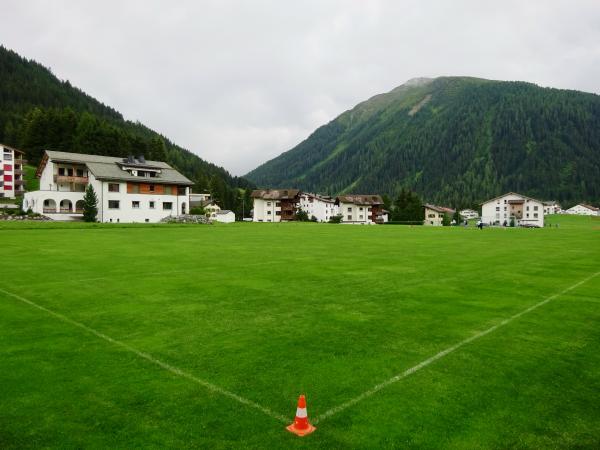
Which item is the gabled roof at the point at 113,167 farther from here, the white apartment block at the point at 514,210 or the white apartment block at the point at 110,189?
the white apartment block at the point at 514,210

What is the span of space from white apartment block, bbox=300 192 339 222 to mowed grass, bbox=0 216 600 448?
490 feet

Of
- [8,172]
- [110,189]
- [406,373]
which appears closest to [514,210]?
[110,189]

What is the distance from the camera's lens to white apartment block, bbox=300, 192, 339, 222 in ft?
545

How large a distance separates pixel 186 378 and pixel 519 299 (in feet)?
36.5

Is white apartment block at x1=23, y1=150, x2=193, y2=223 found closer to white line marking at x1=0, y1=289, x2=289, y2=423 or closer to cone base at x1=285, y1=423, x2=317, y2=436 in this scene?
white line marking at x1=0, y1=289, x2=289, y2=423

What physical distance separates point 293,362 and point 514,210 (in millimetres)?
171133

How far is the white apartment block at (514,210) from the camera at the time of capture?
150125mm

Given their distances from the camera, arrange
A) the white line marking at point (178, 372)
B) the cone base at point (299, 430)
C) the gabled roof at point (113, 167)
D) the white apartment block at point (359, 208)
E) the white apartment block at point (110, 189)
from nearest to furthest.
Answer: the cone base at point (299, 430) → the white line marking at point (178, 372) → the white apartment block at point (110, 189) → the gabled roof at point (113, 167) → the white apartment block at point (359, 208)

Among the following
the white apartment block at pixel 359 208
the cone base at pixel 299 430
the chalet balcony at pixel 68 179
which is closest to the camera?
the cone base at pixel 299 430

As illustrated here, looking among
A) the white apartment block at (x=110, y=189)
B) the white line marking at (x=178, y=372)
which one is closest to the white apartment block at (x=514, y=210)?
the white apartment block at (x=110, y=189)

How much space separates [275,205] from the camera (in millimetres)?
153125

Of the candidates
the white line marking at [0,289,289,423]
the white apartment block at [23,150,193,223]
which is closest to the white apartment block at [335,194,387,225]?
the white apartment block at [23,150,193,223]

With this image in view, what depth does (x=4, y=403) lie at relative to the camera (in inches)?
237

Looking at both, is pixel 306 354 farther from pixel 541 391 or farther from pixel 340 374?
pixel 541 391
